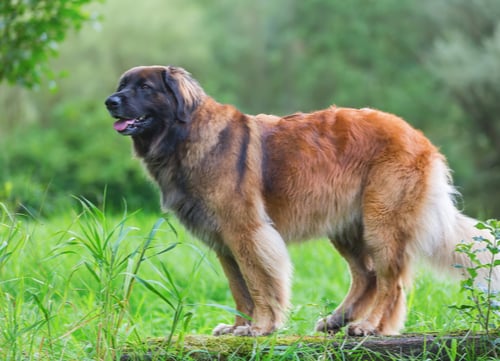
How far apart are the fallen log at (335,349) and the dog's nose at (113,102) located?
1525 millimetres

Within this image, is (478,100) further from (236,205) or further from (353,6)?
(236,205)

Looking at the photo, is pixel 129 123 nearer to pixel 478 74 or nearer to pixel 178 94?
pixel 178 94

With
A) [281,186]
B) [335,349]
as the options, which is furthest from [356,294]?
[335,349]

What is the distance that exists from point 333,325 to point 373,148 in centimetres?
125

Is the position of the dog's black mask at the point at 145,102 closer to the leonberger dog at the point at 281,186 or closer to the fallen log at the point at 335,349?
the leonberger dog at the point at 281,186

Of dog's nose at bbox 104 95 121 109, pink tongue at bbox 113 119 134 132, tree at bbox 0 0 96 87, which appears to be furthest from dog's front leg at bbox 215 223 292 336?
tree at bbox 0 0 96 87

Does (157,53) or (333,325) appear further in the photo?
(157,53)

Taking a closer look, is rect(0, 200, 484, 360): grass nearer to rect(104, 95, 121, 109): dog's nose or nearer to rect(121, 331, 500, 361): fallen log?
rect(121, 331, 500, 361): fallen log

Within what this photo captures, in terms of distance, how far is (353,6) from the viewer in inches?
1251

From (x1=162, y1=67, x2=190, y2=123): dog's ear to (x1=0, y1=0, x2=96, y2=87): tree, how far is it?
3.41 metres

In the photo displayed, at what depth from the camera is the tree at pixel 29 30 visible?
8.09 metres

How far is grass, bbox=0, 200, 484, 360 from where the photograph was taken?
391 centimetres

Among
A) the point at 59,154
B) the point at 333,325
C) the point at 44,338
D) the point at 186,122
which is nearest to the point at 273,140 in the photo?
the point at 186,122

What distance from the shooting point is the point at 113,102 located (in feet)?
15.7
